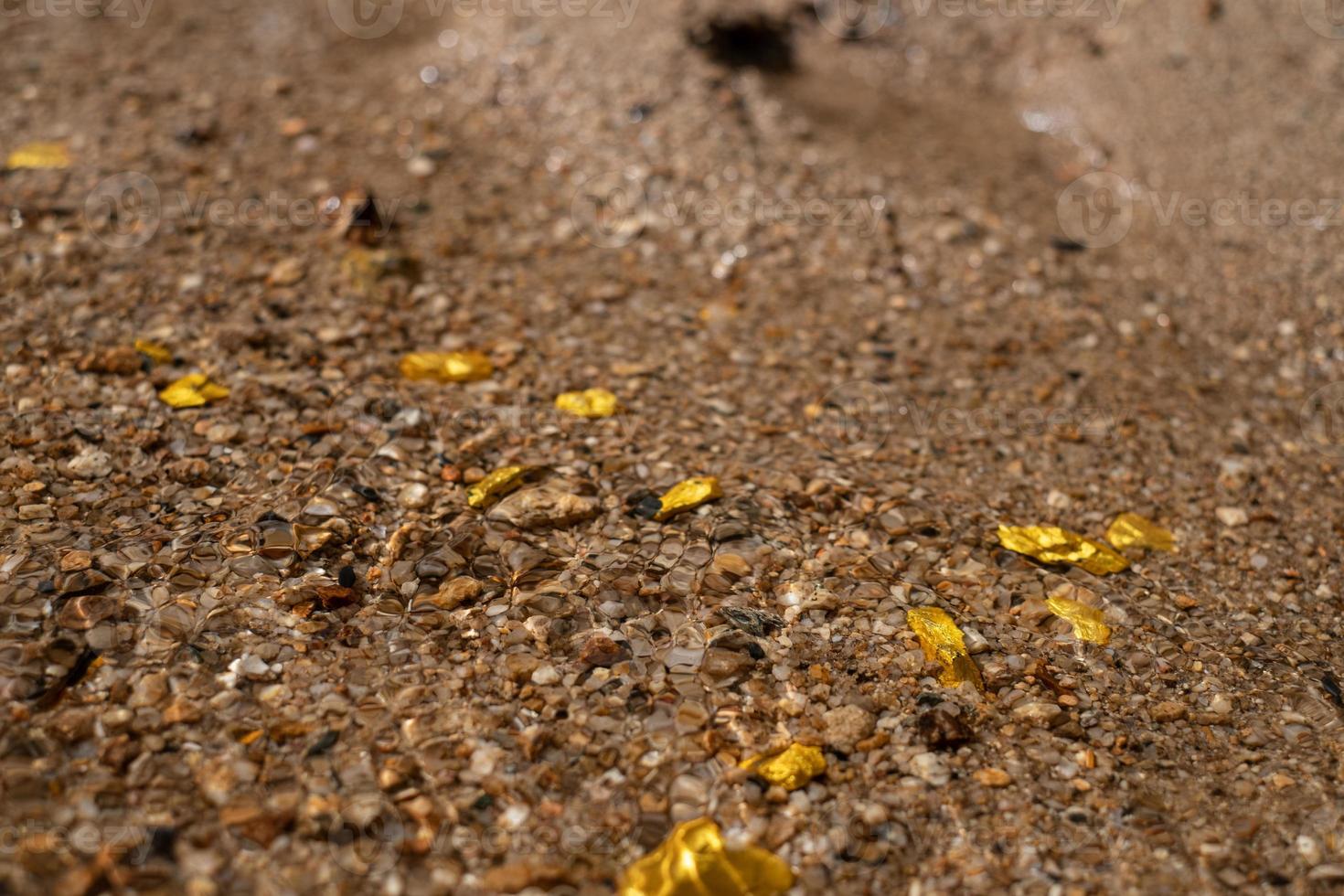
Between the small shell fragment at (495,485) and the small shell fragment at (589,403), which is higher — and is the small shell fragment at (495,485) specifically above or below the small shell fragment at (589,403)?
below

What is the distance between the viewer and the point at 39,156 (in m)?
3.55

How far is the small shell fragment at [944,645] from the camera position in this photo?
2164 millimetres

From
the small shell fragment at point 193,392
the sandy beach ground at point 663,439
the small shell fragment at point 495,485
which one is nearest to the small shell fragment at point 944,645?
the sandy beach ground at point 663,439

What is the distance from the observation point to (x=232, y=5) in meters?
4.57

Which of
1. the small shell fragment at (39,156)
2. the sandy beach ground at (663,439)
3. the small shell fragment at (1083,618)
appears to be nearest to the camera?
the sandy beach ground at (663,439)

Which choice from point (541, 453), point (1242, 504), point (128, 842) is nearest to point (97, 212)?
point (541, 453)

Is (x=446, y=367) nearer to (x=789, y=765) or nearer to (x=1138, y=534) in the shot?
(x=789, y=765)

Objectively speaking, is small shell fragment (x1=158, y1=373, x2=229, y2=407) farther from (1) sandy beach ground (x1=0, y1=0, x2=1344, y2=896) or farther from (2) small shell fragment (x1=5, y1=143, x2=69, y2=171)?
(2) small shell fragment (x1=5, y1=143, x2=69, y2=171)

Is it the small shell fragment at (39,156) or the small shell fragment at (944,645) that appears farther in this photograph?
the small shell fragment at (39,156)

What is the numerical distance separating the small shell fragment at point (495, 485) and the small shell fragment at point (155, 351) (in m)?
1.00

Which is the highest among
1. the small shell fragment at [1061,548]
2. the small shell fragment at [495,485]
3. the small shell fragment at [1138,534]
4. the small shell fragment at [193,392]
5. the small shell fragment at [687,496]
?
the small shell fragment at [193,392]

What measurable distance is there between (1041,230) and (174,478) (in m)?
3.01

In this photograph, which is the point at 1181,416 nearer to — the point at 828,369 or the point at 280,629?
the point at 828,369

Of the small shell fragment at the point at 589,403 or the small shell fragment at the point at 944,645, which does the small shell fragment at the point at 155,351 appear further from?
the small shell fragment at the point at 944,645
